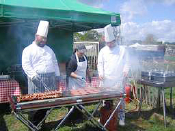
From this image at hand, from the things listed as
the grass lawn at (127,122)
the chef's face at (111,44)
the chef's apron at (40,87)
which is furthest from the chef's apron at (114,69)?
the chef's apron at (40,87)

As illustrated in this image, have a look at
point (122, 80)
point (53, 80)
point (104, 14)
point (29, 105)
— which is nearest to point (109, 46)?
point (122, 80)

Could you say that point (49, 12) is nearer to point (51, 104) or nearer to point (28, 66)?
point (28, 66)

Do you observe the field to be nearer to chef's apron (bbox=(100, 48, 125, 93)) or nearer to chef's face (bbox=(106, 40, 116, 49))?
chef's apron (bbox=(100, 48, 125, 93))

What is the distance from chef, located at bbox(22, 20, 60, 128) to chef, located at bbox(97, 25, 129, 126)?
40.0 inches

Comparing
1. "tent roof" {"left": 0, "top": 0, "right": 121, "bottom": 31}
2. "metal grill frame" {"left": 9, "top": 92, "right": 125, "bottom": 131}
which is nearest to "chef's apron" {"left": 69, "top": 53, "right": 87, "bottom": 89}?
"metal grill frame" {"left": 9, "top": 92, "right": 125, "bottom": 131}

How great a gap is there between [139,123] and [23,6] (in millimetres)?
3510

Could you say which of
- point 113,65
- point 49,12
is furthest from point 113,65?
point 49,12

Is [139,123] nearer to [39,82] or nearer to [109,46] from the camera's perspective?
[109,46]

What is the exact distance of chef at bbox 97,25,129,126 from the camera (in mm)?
4523

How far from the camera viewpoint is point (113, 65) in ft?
14.9

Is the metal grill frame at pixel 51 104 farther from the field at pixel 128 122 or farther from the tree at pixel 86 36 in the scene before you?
the tree at pixel 86 36

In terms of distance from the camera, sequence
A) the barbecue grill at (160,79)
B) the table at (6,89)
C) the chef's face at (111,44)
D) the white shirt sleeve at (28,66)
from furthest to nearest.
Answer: the table at (6,89) → the barbecue grill at (160,79) → the chef's face at (111,44) → the white shirt sleeve at (28,66)

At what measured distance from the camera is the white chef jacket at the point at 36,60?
399 cm

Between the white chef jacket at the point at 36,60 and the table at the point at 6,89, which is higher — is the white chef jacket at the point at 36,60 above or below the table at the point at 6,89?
above
